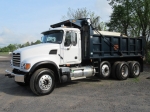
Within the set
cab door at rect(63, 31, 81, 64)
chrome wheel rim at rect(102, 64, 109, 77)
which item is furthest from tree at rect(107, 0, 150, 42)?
→ cab door at rect(63, 31, 81, 64)

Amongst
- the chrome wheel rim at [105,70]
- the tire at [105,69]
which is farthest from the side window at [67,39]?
the chrome wheel rim at [105,70]

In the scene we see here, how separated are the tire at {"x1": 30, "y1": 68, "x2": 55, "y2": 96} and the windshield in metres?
1.56

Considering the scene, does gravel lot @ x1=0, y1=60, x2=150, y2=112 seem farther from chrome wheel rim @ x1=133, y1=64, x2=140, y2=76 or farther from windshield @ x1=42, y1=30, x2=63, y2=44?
chrome wheel rim @ x1=133, y1=64, x2=140, y2=76

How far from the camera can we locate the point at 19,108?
5371mm

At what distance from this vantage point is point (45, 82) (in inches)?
273

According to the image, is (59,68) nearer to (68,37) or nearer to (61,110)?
(68,37)

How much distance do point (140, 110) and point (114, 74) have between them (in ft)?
16.1

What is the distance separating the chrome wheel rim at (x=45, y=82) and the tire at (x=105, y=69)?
327cm

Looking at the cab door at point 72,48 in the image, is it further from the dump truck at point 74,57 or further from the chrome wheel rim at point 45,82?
the chrome wheel rim at point 45,82

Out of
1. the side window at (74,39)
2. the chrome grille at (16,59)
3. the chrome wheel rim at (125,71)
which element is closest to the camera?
the chrome grille at (16,59)

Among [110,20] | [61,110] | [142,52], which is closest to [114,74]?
[142,52]

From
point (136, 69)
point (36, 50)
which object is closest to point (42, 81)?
point (36, 50)

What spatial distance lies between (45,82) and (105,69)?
3.85 meters

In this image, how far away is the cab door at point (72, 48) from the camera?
787 cm
